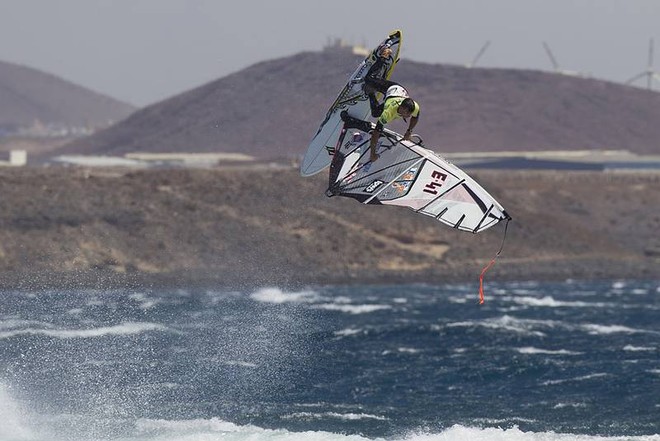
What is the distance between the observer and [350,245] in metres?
92.8

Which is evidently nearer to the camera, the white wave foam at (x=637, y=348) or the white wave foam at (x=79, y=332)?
the white wave foam at (x=79, y=332)

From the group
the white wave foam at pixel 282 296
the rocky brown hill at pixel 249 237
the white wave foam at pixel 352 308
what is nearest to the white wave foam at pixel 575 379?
the white wave foam at pixel 352 308

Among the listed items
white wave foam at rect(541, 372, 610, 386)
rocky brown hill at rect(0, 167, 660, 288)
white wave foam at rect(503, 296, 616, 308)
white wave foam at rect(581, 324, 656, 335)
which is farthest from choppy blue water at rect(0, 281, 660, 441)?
rocky brown hill at rect(0, 167, 660, 288)

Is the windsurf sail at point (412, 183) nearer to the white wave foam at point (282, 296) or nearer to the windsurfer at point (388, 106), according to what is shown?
the windsurfer at point (388, 106)

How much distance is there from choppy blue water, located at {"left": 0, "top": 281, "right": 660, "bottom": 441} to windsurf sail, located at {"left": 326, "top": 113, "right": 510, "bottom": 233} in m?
9.04

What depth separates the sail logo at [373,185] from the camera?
94.4 ft

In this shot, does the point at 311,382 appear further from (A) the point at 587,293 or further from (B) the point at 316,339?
(A) the point at 587,293

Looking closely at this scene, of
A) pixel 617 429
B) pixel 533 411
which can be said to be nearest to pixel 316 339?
pixel 533 411

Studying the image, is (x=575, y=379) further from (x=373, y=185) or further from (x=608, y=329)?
(x=373, y=185)

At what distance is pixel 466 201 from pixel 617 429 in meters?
12.1

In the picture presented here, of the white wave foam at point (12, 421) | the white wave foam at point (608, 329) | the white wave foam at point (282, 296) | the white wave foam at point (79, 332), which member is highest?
the white wave foam at point (12, 421)

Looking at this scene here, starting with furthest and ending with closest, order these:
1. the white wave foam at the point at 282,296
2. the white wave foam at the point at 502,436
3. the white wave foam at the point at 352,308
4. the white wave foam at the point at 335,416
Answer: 1. the white wave foam at the point at 282,296
2. the white wave foam at the point at 352,308
3. the white wave foam at the point at 335,416
4. the white wave foam at the point at 502,436

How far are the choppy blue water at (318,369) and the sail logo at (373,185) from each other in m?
9.04

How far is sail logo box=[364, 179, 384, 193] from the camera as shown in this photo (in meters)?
28.8
